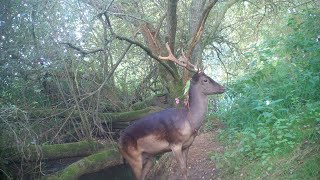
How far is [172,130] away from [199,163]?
1.68m

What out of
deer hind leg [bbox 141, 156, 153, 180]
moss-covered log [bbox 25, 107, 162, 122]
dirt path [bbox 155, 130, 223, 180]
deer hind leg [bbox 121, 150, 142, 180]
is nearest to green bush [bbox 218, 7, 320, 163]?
dirt path [bbox 155, 130, 223, 180]

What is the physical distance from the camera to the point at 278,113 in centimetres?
739

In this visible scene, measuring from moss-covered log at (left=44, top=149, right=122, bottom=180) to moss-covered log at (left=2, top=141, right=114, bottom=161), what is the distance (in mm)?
387

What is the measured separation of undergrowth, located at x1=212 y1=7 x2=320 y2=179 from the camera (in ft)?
19.6

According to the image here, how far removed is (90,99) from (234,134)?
3.02 metres

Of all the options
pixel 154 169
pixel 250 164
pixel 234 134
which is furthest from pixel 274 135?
pixel 154 169

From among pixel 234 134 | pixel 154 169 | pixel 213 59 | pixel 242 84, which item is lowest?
pixel 154 169

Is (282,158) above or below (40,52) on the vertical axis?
below

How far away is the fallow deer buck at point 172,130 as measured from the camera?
6766 millimetres

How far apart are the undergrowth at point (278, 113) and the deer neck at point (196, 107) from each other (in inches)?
35.2

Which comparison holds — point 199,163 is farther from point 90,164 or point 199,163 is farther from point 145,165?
point 90,164

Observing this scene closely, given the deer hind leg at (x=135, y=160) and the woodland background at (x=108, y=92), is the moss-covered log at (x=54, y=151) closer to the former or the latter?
the woodland background at (x=108, y=92)

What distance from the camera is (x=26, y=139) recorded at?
23.3 feet

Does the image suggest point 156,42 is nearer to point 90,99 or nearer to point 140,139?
point 90,99
